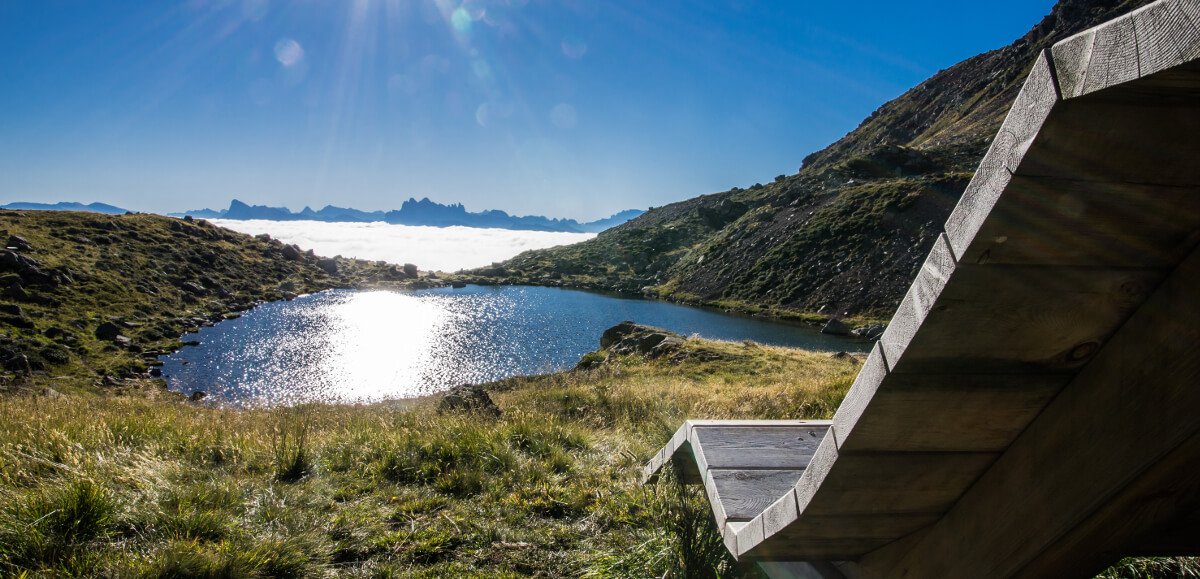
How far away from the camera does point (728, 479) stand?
3.15 m

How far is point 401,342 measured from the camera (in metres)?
47.3

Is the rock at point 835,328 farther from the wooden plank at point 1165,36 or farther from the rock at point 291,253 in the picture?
the rock at point 291,253

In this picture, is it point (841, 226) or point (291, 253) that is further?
point (291, 253)

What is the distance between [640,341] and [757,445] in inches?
1078

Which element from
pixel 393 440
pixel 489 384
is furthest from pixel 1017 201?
pixel 489 384

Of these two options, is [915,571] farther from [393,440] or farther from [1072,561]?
[393,440]

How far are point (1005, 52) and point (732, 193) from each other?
76008 millimetres

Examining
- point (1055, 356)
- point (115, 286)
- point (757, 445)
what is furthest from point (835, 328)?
point (115, 286)

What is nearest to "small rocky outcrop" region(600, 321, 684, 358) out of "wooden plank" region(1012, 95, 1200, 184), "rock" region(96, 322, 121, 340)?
"wooden plank" region(1012, 95, 1200, 184)

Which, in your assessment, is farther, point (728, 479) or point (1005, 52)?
point (1005, 52)

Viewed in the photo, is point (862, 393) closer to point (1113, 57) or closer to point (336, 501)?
point (1113, 57)

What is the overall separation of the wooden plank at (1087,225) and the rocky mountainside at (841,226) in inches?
2273

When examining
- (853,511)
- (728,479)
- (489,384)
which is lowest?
(489,384)

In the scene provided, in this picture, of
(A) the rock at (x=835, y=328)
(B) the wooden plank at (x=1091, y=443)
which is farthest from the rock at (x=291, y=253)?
(B) the wooden plank at (x=1091, y=443)
